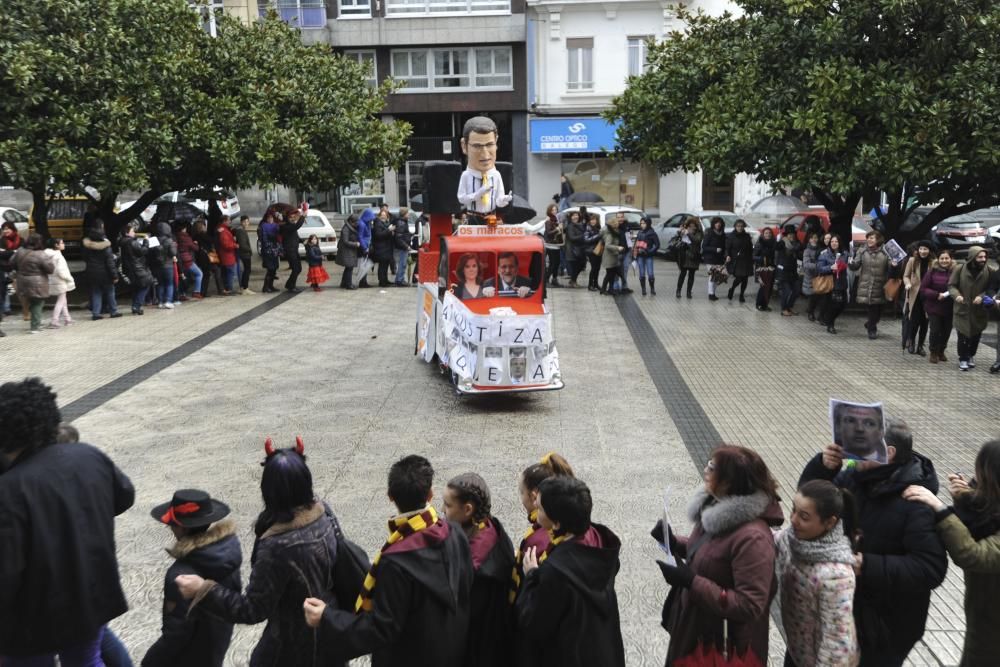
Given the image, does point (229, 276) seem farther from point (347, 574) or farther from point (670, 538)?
point (670, 538)

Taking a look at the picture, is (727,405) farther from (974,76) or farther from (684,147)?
(684,147)

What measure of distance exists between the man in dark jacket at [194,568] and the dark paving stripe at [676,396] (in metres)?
5.18

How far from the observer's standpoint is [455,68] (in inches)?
1297

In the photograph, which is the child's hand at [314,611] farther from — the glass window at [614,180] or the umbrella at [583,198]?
the glass window at [614,180]

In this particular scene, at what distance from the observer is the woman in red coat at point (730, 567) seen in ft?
11.8

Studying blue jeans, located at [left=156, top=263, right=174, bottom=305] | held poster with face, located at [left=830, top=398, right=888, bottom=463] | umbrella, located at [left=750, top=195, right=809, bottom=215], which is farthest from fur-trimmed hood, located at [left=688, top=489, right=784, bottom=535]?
umbrella, located at [left=750, top=195, right=809, bottom=215]

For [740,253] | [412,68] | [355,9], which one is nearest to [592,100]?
[412,68]

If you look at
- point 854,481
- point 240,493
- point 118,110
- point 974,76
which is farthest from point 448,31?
point 854,481

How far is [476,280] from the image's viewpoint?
1042 cm

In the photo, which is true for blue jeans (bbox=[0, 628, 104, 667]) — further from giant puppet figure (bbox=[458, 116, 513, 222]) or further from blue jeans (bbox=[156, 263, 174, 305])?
blue jeans (bbox=[156, 263, 174, 305])

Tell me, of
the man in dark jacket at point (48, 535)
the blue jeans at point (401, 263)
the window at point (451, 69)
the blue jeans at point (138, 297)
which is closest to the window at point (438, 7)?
the window at point (451, 69)

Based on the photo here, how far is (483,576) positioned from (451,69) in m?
30.9

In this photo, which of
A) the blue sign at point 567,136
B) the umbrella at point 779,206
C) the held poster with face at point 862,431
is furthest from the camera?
the blue sign at point 567,136

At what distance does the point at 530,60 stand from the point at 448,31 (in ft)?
9.87
